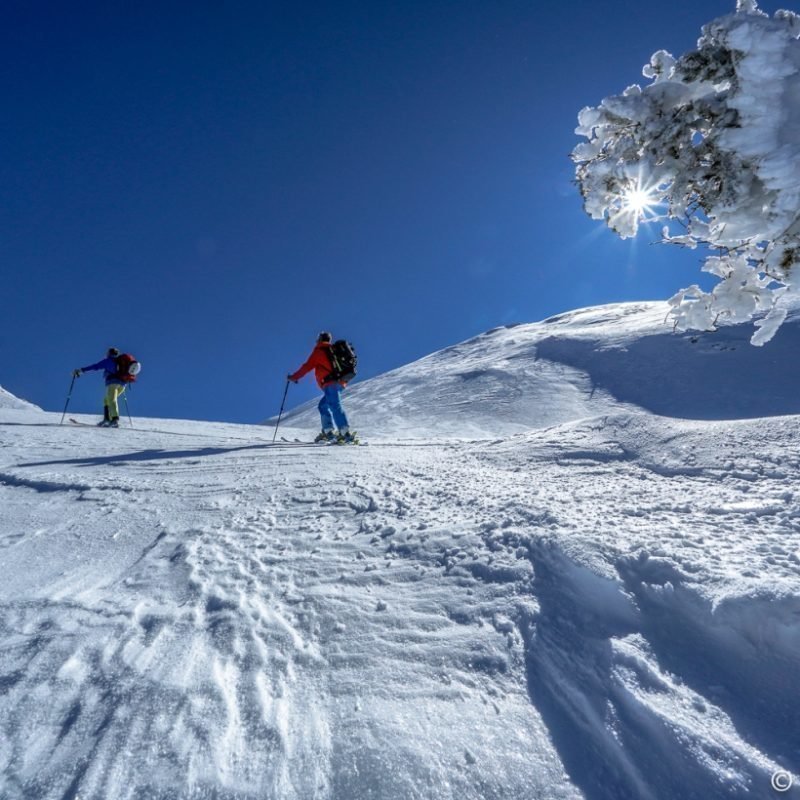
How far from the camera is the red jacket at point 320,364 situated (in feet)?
35.4

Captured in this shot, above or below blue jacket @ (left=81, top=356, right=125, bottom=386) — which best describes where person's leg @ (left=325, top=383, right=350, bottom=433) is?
below

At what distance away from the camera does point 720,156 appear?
3.36 m

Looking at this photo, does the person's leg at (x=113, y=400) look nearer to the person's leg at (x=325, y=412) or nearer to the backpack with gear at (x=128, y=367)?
the backpack with gear at (x=128, y=367)

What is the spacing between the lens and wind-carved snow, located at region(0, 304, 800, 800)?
6.64 ft

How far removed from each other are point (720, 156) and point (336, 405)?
8.64 meters

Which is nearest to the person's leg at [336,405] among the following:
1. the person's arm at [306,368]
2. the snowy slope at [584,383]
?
the person's arm at [306,368]

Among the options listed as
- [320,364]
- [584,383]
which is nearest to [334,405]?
[320,364]

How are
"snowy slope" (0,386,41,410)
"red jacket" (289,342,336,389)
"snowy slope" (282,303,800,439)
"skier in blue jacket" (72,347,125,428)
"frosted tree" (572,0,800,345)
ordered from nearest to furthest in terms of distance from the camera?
"frosted tree" (572,0,800,345) → "red jacket" (289,342,336,389) → "skier in blue jacket" (72,347,125,428) → "snowy slope" (282,303,800,439) → "snowy slope" (0,386,41,410)

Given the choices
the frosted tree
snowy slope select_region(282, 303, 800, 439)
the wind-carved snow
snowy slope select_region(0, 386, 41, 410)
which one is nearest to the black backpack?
the wind-carved snow

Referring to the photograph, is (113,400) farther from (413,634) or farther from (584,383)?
(584,383)

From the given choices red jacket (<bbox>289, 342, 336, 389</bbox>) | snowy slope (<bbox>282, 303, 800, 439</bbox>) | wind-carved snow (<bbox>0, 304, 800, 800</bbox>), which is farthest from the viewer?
snowy slope (<bbox>282, 303, 800, 439</bbox>)

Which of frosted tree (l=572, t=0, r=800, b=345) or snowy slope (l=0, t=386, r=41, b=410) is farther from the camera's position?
snowy slope (l=0, t=386, r=41, b=410)

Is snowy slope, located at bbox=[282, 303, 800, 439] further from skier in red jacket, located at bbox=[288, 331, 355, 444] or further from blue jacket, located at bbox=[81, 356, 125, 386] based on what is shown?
blue jacket, located at bbox=[81, 356, 125, 386]

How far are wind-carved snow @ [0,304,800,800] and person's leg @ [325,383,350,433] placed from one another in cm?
530
